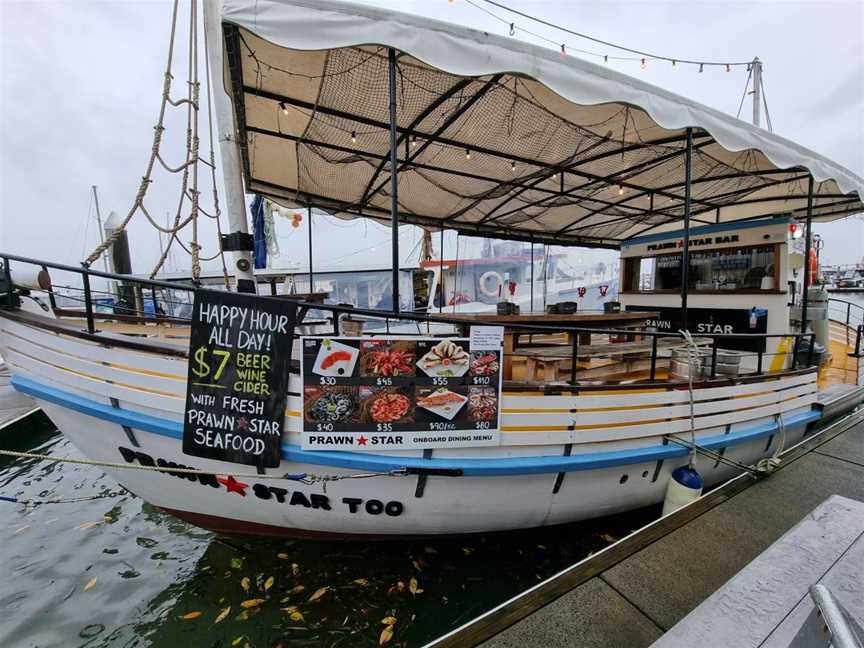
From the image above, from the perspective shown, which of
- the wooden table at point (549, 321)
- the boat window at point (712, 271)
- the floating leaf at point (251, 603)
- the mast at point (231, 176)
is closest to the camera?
the floating leaf at point (251, 603)

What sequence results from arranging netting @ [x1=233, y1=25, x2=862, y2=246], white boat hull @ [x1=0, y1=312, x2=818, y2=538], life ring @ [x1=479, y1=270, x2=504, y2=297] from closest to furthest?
1. white boat hull @ [x1=0, y1=312, x2=818, y2=538]
2. netting @ [x1=233, y1=25, x2=862, y2=246]
3. life ring @ [x1=479, y1=270, x2=504, y2=297]

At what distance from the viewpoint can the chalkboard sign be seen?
2.49 meters

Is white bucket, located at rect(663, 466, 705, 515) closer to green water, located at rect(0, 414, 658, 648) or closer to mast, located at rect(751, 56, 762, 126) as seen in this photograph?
green water, located at rect(0, 414, 658, 648)

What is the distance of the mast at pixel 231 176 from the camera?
3080 mm

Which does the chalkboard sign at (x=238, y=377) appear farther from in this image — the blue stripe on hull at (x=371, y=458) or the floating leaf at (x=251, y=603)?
the floating leaf at (x=251, y=603)

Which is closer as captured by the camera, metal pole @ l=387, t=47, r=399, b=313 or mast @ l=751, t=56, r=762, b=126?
metal pole @ l=387, t=47, r=399, b=313

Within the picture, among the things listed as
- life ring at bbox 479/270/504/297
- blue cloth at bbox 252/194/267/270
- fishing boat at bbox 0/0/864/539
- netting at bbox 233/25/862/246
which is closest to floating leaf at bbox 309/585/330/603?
fishing boat at bbox 0/0/864/539

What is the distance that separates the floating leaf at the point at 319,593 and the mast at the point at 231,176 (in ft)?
8.23

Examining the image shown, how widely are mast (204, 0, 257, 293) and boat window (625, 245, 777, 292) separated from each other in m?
7.67

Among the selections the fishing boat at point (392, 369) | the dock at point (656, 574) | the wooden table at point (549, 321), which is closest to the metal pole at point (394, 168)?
the fishing boat at point (392, 369)

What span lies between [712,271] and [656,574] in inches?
263

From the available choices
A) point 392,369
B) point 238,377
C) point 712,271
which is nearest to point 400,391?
point 392,369

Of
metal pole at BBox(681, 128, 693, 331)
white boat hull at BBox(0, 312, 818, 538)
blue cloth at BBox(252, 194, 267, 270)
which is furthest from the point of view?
blue cloth at BBox(252, 194, 267, 270)

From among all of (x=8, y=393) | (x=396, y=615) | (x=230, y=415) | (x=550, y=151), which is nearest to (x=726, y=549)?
(x=396, y=615)
